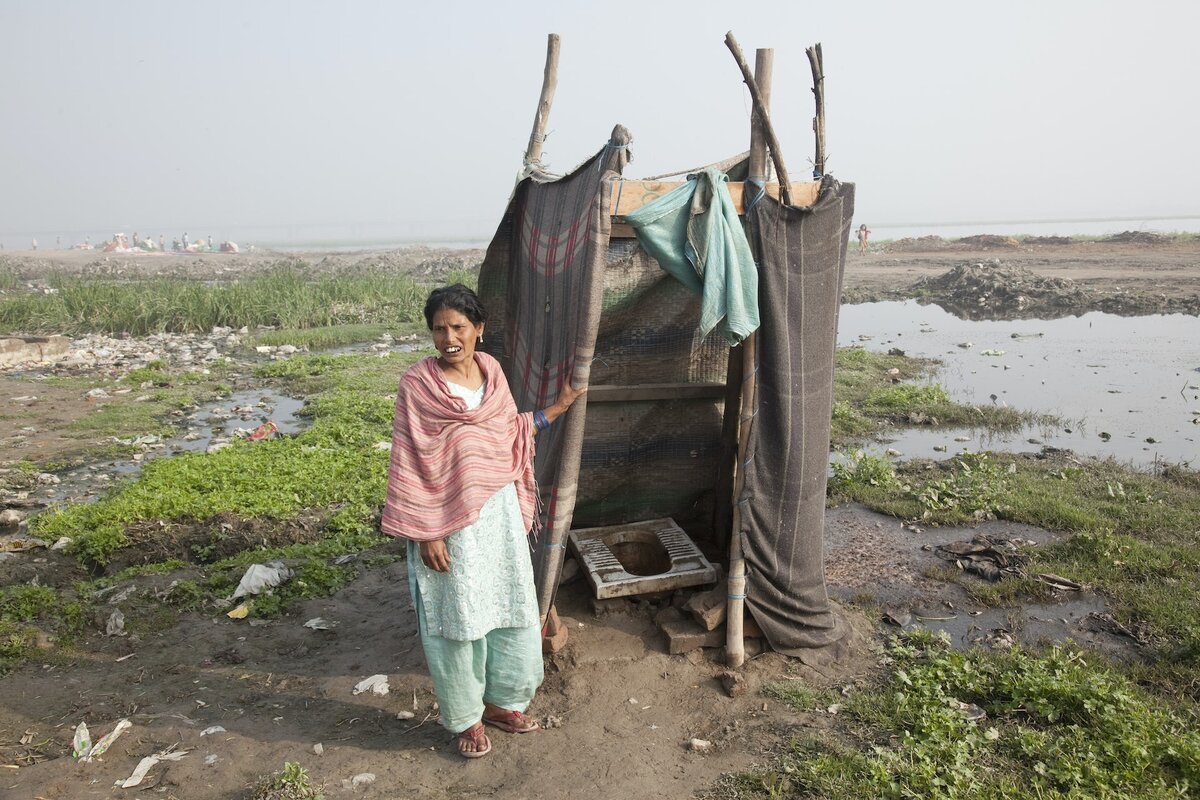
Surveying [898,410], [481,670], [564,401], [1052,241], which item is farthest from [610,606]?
[1052,241]

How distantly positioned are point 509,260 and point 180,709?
9.06ft

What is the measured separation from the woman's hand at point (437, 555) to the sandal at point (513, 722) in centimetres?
79

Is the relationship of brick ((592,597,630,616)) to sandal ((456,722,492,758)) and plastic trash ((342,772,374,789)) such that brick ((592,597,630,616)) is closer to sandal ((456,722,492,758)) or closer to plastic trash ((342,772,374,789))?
sandal ((456,722,492,758))

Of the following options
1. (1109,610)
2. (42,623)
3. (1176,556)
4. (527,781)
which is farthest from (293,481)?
(1176,556)

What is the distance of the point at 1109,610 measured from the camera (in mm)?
4262

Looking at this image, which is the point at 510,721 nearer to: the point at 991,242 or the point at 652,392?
the point at 652,392

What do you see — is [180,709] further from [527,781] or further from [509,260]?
[509,260]

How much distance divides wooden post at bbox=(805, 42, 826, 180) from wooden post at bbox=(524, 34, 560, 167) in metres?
1.39

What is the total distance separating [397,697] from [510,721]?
0.64 metres

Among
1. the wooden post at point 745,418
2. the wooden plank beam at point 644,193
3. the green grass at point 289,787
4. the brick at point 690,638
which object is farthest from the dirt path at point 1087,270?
the green grass at point 289,787

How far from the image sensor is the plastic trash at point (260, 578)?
4.53 meters

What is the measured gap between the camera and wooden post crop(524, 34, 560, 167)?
429 cm

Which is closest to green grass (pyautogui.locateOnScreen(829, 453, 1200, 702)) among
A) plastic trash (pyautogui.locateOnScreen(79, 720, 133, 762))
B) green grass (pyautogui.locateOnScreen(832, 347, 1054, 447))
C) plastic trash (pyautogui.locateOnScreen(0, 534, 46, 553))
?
green grass (pyautogui.locateOnScreen(832, 347, 1054, 447))

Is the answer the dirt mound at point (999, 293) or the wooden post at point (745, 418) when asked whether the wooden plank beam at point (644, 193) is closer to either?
the wooden post at point (745, 418)
